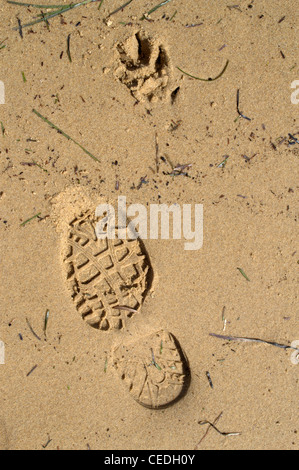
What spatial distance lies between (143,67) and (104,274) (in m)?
1.12

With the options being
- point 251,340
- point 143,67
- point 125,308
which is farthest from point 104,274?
point 143,67

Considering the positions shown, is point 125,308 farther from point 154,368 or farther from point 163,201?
point 163,201

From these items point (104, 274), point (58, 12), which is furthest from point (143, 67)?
point (104, 274)

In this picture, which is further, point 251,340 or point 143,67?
point 251,340

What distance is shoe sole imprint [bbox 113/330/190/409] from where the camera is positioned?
6.29 feet

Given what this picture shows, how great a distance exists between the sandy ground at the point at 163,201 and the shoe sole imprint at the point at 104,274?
6cm

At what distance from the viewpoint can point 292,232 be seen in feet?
6.28

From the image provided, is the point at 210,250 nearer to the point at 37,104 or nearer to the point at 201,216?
the point at 201,216

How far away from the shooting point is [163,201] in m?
1.87

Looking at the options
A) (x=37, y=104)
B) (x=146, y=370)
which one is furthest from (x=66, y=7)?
(x=146, y=370)

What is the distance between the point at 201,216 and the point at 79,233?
678 millimetres

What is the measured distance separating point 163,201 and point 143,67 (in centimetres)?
71

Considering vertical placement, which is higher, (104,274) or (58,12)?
(58,12)

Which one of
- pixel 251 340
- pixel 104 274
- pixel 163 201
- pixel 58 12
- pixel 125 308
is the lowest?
pixel 251 340
